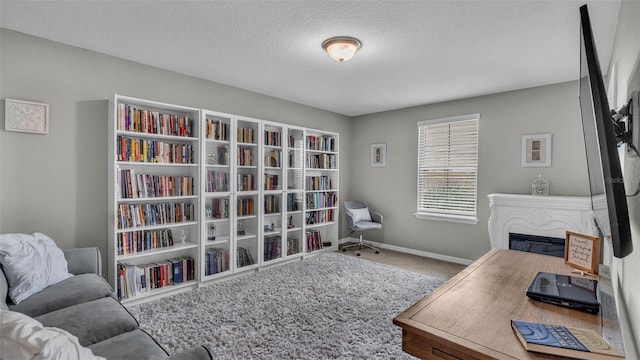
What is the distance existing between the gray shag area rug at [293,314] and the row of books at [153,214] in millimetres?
812

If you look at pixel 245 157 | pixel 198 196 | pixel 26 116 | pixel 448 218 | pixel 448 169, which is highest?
pixel 26 116

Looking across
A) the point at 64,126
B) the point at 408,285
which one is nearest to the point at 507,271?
the point at 408,285

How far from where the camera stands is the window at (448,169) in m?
4.40

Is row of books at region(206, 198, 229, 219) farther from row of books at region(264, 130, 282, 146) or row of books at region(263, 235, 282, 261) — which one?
row of books at region(264, 130, 282, 146)

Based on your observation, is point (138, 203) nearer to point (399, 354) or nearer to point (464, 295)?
point (399, 354)

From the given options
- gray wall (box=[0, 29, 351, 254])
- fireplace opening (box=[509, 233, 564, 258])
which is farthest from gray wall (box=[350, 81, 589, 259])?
gray wall (box=[0, 29, 351, 254])

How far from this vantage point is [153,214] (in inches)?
124

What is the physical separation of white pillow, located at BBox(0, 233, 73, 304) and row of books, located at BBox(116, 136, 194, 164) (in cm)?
102

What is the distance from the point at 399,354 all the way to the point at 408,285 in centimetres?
142

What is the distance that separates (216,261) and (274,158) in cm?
161

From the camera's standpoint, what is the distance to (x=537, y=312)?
3.83 ft

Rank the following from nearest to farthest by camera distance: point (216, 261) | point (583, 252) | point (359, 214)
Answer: point (583, 252), point (216, 261), point (359, 214)

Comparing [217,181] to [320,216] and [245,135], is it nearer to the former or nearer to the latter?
[245,135]

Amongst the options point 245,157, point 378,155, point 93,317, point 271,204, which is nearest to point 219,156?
point 245,157
